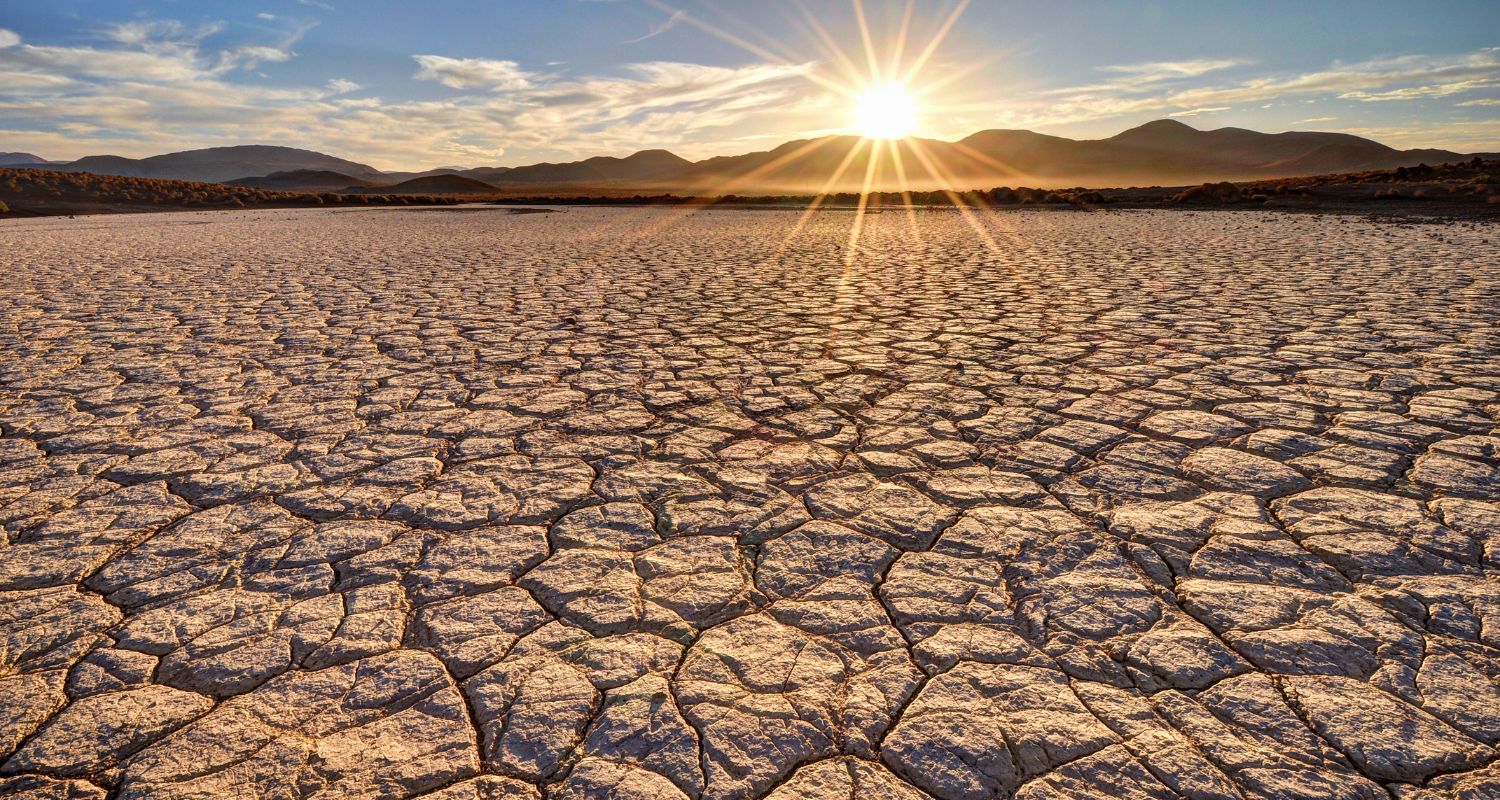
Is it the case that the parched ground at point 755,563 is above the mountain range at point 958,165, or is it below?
below

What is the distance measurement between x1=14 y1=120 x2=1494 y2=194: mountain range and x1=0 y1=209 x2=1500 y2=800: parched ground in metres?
66.1

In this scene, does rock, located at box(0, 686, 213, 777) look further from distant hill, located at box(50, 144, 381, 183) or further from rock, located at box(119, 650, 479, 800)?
distant hill, located at box(50, 144, 381, 183)

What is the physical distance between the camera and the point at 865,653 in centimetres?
165

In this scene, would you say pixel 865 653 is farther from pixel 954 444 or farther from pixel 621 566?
pixel 954 444

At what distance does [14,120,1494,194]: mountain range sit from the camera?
241 ft

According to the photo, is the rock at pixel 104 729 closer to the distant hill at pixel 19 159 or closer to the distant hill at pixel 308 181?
the distant hill at pixel 308 181

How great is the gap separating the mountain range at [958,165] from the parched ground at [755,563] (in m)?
66.1

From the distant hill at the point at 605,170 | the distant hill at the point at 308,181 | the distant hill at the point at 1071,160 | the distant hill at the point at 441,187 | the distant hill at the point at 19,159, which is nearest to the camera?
the distant hill at the point at 1071,160

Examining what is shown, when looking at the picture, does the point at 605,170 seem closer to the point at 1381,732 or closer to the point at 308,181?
the point at 308,181

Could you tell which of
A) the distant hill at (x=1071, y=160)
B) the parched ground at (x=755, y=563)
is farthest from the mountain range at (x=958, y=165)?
the parched ground at (x=755, y=563)

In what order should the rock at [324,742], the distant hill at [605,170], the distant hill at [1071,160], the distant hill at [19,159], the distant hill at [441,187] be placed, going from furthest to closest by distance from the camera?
the distant hill at [19,159]
the distant hill at [605,170]
the distant hill at [441,187]
the distant hill at [1071,160]
the rock at [324,742]

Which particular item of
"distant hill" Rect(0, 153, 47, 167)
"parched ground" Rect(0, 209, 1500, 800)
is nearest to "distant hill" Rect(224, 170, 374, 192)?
"parched ground" Rect(0, 209, 1500, 800)

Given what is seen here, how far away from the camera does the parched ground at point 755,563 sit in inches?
54.1

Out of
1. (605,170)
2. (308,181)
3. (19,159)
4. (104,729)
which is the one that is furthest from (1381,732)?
(19,159)
